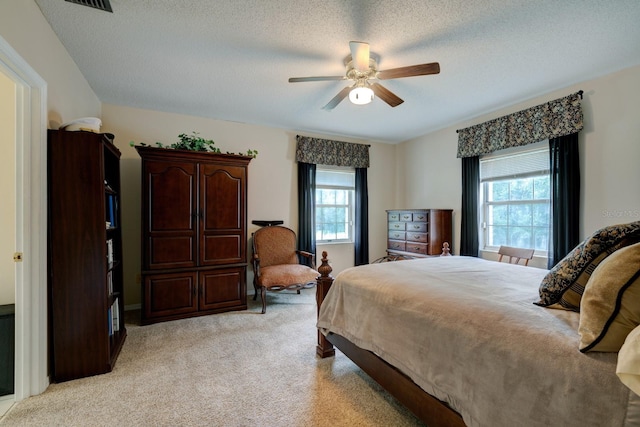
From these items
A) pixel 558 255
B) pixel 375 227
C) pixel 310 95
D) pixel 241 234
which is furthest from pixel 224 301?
pixel 558 255

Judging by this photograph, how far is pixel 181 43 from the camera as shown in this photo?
→ 2.37 m

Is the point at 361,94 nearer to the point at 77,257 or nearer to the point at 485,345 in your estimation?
the point at 485,345

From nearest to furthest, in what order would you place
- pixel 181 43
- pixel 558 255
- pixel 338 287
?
pixel 338 287, pixel 181 43, pixel 558 255

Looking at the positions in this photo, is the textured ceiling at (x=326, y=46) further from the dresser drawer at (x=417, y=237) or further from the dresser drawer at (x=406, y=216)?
the dresser drawer at (x=417, y=237)

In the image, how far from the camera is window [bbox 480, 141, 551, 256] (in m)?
3.40

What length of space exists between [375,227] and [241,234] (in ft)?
8.77

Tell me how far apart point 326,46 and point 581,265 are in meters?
2.22

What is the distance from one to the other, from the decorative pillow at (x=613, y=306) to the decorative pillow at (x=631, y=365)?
12cm

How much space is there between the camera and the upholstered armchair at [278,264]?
3564 mm

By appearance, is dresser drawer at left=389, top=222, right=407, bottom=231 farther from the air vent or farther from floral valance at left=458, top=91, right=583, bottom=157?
the air vent

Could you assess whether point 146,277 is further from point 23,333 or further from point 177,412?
point 177,412

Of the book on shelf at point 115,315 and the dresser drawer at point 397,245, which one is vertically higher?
the dresser drawer at point 397,245

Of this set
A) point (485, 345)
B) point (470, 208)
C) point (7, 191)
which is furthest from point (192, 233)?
point (470, 208)

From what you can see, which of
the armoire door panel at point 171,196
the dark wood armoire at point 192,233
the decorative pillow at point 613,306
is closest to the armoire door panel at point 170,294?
the dark wood armoire at point 192,233
